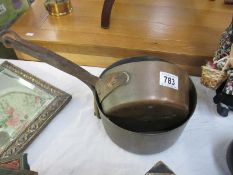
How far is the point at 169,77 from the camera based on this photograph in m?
0.49

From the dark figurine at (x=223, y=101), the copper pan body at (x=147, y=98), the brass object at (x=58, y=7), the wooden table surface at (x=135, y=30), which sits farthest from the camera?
the brass object at (x=58, y=7)

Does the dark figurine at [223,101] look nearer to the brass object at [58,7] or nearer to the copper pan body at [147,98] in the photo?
the copper pan body at [147,98]

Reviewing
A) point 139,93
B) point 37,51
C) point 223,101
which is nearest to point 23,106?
point 37,51

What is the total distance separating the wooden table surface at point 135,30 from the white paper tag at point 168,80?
0.87 feet

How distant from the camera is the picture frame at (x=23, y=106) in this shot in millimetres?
629

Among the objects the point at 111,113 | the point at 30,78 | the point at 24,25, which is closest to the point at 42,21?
the point at 24,25

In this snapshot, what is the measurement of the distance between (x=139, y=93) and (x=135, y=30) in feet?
1.35

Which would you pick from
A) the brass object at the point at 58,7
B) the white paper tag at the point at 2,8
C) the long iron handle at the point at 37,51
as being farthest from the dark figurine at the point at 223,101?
the white paper tag at the point at 2,8

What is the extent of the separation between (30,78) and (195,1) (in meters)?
0.66

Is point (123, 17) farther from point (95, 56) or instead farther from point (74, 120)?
point (74, 120)

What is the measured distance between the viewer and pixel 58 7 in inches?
35.2

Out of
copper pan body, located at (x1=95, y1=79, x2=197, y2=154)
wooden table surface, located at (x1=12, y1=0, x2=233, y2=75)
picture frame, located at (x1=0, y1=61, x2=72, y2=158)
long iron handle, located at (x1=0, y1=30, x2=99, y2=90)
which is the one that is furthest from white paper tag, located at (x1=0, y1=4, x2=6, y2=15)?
copper pan body, located at (x1=95, y1=79, x2=197, y2=154)

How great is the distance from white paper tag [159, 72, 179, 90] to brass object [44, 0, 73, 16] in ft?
1.81

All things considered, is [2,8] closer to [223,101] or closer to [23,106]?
[23,106]
